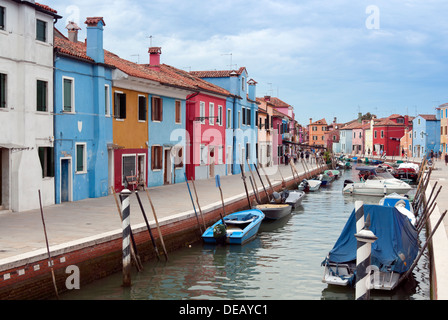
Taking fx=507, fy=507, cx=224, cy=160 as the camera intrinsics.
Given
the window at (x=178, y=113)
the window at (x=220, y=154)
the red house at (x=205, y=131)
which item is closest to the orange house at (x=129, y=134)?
the window at (x=178, y=113)

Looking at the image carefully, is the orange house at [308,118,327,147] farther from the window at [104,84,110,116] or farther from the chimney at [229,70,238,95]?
the window at [104,84,110,116]

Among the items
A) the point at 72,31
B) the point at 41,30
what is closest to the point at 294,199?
the point at 72,31

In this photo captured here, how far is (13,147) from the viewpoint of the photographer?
53.0ft

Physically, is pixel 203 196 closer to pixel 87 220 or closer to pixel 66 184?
pixel 66 184

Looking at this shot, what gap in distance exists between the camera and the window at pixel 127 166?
22.8 meters

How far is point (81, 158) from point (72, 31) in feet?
24.8

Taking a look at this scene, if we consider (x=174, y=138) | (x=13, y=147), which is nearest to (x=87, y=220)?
(x=13, y=147)

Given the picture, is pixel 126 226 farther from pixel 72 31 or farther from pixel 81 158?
pixel 72 31

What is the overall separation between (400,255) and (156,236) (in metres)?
6.62

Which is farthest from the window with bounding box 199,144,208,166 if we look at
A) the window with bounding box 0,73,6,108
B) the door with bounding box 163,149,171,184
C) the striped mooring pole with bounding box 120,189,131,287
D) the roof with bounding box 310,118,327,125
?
the roof with bounding box 310,118,327,125

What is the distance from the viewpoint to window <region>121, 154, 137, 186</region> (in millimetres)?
22848

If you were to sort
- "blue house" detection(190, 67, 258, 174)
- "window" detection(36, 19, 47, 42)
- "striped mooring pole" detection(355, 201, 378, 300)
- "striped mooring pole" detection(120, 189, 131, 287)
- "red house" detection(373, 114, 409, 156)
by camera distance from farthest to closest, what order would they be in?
"red house" detection(373, 114, 409, 156) < "blue house" detection(190, 67, 258, 174) < "window" detection(36, 19, 47, 42) < "striped mooring pole" detection(120, 189, 131, 287) < "striped mooring pole" detection(355, 201, 378, 300)

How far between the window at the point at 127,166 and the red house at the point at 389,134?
68.3m

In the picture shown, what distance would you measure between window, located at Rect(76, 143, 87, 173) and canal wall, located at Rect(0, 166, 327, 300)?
5184mm
